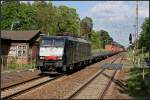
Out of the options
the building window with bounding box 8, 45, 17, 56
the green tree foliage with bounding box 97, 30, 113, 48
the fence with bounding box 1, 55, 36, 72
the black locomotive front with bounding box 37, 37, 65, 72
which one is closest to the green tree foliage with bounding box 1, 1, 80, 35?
the building window with bounding box 8, 45, 17, 56

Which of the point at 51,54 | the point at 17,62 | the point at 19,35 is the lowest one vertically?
the point at 17,62

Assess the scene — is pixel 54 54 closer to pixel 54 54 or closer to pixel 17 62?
pixel 54 54

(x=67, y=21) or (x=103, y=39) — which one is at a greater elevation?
(x=67, y=21)

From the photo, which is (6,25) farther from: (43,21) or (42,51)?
(42,51)

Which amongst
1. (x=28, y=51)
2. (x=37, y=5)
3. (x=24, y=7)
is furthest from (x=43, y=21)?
(x=28, y=51)

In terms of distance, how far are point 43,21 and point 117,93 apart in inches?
2531

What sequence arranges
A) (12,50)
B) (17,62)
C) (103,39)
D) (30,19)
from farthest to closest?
(103,39), (30,19), (12,50), (17,62)

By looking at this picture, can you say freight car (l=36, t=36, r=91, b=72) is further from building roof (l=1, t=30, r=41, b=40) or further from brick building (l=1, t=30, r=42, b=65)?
building roof (l=1, t=30, r=41, b=40)

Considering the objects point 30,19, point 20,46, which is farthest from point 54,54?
point 30,19

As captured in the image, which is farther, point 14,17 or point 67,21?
point 67,21

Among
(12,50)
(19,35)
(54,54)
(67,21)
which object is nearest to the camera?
(54,54)

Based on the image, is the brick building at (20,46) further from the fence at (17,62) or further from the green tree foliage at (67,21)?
the green tree foliage at (67,21)

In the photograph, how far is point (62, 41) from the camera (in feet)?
98.3

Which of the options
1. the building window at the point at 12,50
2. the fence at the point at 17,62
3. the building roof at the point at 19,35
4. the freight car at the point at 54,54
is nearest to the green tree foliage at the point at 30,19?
the building roof at the point at 19,35
